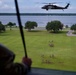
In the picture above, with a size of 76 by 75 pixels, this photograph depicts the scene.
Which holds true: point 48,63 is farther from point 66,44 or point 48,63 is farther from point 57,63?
point 66,44

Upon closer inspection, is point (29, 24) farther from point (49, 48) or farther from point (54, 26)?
point (49, 48)

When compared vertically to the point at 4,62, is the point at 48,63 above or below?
below

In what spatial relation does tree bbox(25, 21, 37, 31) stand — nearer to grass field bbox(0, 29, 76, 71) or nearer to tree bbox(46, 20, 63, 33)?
tree bbox(46, 20, 63, 33)

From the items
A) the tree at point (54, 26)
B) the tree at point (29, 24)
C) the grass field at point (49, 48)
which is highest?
the tree at point (29, 24)

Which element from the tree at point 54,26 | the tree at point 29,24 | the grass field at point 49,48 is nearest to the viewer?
the tree at point 29,24

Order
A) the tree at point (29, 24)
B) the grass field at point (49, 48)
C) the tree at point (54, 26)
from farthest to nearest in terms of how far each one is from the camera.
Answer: the grass field at point (49, 48) → the tree at point (54, 26) → the tree at point (29, 24)

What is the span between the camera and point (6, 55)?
22cm

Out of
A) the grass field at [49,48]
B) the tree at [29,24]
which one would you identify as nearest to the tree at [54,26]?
the tree at [29,24]

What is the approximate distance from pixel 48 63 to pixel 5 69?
3665mm

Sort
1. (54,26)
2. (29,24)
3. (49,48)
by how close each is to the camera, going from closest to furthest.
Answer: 1. (29,24)
2. (54,26)
3. (49,48)

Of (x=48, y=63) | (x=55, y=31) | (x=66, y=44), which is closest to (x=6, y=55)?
(x=55, y=31)

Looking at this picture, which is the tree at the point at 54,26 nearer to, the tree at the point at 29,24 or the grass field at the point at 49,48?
the tree at the point at 29,24

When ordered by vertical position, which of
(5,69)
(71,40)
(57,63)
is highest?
(5,69)

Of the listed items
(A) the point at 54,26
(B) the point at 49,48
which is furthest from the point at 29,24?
(B) the point at 49,48
